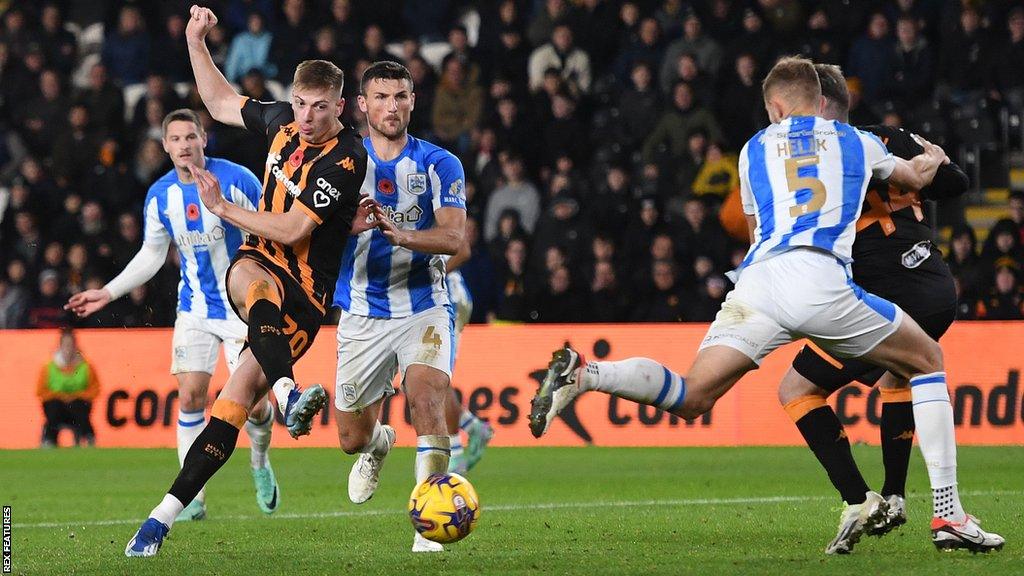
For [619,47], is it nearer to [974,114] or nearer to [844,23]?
[844,23]

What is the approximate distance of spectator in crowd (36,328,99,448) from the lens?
15.5m

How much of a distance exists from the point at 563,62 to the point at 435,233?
11582 mm

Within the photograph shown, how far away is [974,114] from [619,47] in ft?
13.8

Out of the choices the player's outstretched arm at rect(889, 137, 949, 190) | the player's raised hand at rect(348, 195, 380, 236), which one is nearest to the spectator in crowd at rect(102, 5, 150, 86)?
the player's raised hand at rect(348, 195, 380, 236)

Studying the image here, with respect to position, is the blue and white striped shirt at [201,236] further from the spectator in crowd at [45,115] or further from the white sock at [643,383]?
the spectator in crowd at [45,115]

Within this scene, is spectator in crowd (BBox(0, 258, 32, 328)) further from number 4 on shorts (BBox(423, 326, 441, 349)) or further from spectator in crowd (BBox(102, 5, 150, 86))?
number 4 on shorts (BBox(423, 326, 441, 349))

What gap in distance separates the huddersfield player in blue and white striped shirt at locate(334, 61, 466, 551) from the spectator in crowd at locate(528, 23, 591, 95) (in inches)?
426

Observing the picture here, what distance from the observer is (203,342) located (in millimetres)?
9930

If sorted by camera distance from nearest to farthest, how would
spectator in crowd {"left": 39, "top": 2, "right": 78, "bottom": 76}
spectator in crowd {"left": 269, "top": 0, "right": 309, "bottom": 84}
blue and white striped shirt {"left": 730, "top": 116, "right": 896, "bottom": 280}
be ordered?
blue and white striped shirt {"left": 730, "top": 116, "right": 896, "bottom": 280}
spectator in crowd {"left": 269, "top": 0, "right": 309, "bottom": 84}
spectator in crowd {"left": 39, "top": 2, "right": 78, "bottom": 76}

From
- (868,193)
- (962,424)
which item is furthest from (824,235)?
(962,424)

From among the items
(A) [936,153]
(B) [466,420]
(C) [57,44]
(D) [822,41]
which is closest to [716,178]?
(D) [822,41]

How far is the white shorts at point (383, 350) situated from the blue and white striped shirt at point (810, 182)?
177 cm

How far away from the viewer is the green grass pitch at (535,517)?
22.0 feet

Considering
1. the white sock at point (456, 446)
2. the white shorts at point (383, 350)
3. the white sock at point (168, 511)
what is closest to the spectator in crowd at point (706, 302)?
the white sock at point (456, 446)
